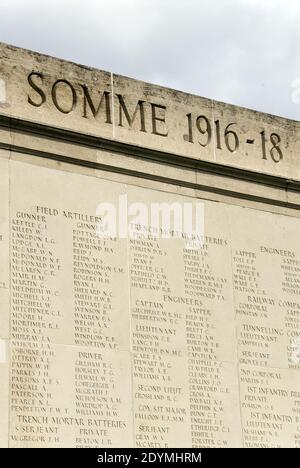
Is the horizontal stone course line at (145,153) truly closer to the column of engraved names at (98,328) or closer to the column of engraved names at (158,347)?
the column of engraved names at (98,328)

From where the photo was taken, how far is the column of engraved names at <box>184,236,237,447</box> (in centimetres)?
1543

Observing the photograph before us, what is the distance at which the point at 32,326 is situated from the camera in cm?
1436

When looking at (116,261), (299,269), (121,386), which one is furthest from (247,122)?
(121,386)

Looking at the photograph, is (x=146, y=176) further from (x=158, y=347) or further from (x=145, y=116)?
(x=158, y=347)

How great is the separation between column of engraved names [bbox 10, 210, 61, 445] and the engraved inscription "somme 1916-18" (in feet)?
5.29

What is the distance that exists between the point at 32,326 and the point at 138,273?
1.74 meters

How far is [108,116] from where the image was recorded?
15922mm

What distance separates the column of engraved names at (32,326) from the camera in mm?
14016

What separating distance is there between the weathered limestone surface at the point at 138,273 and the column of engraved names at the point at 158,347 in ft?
0.06

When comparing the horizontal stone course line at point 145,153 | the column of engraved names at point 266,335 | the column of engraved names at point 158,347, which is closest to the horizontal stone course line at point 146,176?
the horizontal stone course line at point 145,153

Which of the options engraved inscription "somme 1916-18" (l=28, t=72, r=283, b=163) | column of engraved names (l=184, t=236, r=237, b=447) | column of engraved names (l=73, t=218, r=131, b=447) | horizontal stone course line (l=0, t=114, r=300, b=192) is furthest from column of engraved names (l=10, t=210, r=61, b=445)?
column of engraved names (l=184, t=236, r=237, b=447)

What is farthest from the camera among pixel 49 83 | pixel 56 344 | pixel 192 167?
pixel 192 167

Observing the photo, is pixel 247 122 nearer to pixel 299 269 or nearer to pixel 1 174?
pixel 299 269

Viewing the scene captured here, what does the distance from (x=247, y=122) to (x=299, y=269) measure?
2134 mm
